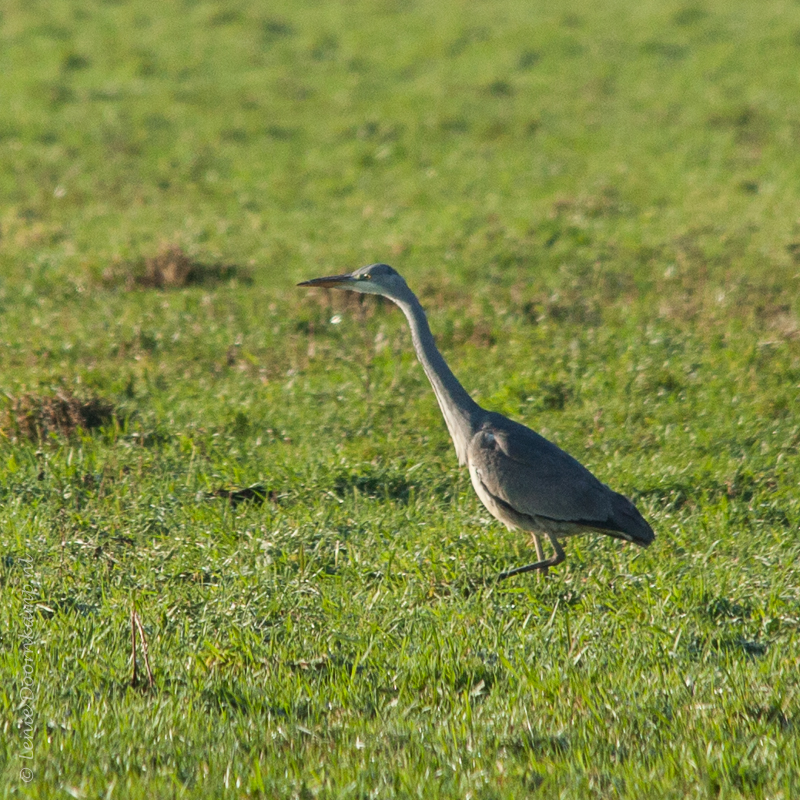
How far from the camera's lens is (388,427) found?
7.26 meters

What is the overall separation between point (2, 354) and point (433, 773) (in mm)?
5795

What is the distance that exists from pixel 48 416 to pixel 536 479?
3.19 metres

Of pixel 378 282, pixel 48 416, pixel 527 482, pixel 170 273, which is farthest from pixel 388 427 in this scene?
pixel 170 273

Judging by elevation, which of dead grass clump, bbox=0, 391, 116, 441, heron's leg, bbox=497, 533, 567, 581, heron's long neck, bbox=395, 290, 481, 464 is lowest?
dead grass clump, bbox=0, 391, 116, 441

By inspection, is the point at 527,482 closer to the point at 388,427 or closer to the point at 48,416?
the point at 388,427

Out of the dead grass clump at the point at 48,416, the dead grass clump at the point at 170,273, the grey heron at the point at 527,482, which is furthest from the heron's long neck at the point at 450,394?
the dead grass clump at the point at 170,273

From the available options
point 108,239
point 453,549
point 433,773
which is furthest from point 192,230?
point 433,773

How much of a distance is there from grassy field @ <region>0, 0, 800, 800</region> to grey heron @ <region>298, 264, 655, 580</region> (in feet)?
0.81

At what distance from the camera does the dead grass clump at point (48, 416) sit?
6980 millimetres

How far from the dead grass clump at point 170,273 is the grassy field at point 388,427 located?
0.03 metres

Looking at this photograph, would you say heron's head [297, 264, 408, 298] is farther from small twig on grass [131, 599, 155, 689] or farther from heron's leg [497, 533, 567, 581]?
small twig on grass [131, 599, 155, 689]

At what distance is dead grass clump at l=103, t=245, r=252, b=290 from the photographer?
33.5ft

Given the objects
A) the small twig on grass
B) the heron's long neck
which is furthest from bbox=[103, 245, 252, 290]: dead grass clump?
the small twig on grass

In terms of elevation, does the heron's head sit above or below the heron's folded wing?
above
